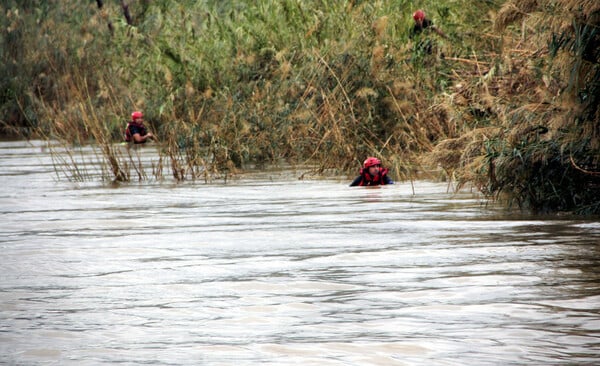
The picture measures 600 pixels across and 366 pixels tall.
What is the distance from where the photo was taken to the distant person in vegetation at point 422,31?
20.0m

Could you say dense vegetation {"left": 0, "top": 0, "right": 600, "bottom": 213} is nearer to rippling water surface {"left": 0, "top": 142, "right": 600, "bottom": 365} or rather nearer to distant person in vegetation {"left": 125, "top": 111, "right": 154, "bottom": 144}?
distant person in vegetation {"left": 125, "top": 111, "right": 154, "bottom": 144}

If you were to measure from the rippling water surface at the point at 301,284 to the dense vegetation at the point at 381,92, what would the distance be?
2.18ft

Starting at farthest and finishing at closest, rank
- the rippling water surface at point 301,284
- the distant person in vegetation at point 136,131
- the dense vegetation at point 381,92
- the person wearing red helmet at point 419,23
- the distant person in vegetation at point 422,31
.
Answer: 1. the distant person in vegetation at point 136,131
2. the person wearing red helmet at point 419,23
3. the distant person in vegetation at point 422,31
4. the dense vegetation at point 381,92
5. the rippling water surface at point 301,284

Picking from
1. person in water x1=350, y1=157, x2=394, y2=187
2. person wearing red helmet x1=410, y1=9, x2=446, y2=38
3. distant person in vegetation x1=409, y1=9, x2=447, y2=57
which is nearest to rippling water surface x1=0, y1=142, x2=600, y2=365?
person in water x1=350, y1=157, x2=394, y2=187

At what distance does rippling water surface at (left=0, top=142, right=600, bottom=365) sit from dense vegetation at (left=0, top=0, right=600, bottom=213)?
663mm

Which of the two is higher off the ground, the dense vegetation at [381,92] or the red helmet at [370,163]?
the dense vegetation at [381,92]

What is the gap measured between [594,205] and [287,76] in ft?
36.1

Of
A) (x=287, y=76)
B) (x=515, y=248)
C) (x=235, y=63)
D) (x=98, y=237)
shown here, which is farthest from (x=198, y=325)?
(x=235, y=63)

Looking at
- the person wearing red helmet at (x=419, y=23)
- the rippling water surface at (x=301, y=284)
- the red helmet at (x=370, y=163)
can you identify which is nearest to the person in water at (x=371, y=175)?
the red helmet at (x=370, y=163)

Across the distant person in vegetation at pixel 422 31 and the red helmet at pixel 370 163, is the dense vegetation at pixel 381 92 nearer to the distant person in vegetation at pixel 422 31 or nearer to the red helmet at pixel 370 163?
the distant person in vegetation at pixel 422 31

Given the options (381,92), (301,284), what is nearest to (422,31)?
(381,92)

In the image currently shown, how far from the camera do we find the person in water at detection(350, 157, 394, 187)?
18188mm

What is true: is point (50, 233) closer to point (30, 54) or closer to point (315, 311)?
point (315, 311)

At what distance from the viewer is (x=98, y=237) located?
1312 centimetres
